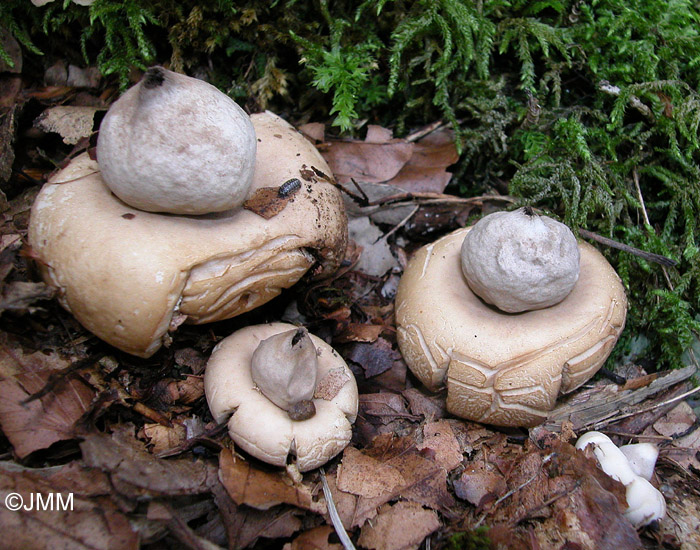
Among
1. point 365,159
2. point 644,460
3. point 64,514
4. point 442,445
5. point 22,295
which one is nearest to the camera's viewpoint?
point 64,514

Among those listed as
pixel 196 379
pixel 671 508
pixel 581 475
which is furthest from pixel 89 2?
pixel 671 508

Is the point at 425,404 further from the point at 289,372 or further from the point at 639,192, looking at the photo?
the point at 639,192

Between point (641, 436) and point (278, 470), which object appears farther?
point (641, 436)

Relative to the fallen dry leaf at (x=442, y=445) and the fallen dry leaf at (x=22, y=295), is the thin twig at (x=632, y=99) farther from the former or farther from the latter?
the fallen dry leaf at (x=22, y=295)

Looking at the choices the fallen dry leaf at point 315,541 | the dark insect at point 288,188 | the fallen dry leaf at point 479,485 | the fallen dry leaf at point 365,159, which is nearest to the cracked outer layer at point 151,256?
the dark insect at point 288,188

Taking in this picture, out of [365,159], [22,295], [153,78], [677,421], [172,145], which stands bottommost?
[677,421]

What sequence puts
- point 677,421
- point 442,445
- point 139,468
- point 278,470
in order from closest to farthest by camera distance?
point 139,468
point 278,470
point 442,445
point 677,421

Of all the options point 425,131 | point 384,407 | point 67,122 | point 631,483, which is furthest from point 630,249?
point 67,122
